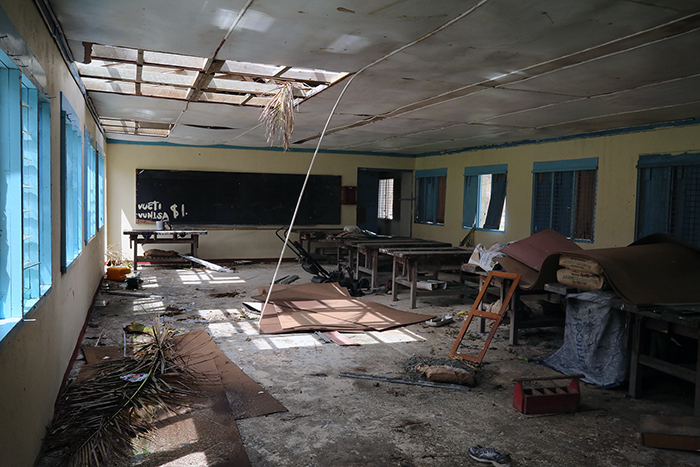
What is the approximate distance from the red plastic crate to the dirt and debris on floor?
6 centimetres

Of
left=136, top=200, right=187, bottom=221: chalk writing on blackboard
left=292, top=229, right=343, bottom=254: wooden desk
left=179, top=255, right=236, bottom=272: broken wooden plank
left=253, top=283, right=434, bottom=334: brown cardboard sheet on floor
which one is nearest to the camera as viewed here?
left=253, top=283, right=434, bottom=334: brown cardboard sheet on floor

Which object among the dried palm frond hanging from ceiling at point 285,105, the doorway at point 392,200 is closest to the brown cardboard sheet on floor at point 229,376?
the dried palm frond hanging from ceiling at point 285,105

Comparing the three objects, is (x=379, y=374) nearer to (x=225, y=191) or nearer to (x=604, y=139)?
(x=604, y=139)

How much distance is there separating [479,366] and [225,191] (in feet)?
26.4

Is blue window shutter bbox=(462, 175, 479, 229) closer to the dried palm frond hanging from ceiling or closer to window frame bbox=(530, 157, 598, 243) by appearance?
window frame bbox=(530, 157, 598, 243)

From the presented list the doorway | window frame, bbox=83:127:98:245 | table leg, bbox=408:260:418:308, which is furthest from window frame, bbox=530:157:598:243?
window frame, bbox=83:127:98:245

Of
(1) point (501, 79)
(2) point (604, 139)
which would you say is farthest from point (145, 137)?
(2) point (604, 139)

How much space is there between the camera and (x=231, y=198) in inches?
440

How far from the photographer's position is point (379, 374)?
4176mm

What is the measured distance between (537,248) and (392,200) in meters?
8.84

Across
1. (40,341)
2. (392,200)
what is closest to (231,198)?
(392,200)

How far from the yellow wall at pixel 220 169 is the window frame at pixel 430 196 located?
0.56 metres

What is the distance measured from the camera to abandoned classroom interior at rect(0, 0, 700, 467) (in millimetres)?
2840

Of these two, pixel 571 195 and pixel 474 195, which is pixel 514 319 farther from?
pixel 474 195
